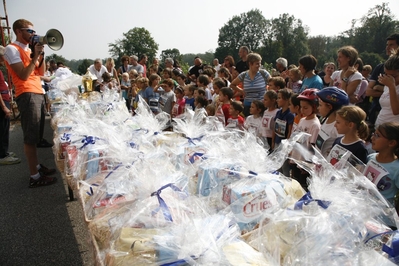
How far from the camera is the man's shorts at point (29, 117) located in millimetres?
3639

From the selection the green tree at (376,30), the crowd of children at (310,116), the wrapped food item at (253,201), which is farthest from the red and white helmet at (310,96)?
the green tree at (376,30)

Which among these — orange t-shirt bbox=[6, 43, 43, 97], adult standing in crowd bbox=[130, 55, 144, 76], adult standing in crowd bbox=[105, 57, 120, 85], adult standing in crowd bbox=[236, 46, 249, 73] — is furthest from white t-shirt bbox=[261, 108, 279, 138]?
adult standing in crowd bbox=[130, 55, 144, 76]

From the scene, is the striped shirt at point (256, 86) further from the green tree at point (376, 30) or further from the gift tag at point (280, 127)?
the green tree at point (376, 30)

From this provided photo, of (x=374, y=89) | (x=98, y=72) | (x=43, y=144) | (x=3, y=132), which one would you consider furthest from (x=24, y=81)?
(x=374, y=89)

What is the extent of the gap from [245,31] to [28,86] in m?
75.1

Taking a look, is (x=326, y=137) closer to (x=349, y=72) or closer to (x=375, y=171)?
(x=375, y=171)

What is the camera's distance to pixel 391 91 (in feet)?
9.18

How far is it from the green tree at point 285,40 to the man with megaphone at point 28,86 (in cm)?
5929

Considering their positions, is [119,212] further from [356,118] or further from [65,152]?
[356,118]

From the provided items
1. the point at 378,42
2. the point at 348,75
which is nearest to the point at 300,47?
the point at 378,42

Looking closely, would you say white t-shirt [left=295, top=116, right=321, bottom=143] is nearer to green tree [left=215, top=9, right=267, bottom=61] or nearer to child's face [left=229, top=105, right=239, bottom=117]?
child's face [left=229, top=105, right=239, bottom=117]

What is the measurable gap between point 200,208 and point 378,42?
48.2 metres

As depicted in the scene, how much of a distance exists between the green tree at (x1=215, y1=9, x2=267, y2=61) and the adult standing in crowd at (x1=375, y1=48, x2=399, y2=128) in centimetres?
7055

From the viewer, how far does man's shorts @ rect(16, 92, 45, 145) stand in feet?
11.9
